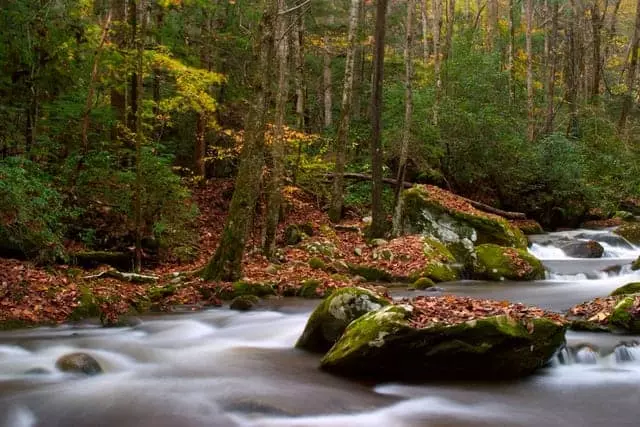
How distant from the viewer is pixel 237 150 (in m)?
16.9

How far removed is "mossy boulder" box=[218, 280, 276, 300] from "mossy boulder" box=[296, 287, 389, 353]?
336cm

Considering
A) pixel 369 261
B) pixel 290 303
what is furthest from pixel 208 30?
pixel 290 303

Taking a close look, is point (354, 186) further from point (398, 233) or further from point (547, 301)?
point (547, 301)

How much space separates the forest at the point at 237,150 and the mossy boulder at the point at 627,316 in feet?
17.9

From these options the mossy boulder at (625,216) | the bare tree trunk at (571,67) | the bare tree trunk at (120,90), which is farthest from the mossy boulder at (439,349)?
the bare tree trunk at (571,67)

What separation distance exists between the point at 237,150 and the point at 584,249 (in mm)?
10607

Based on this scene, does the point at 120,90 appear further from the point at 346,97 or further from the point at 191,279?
the point at 191,279

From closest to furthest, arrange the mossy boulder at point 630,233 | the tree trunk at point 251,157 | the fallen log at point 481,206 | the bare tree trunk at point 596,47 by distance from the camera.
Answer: the tree trunk at point 251,157
the mossy boulder at point 630,233
the fallen log at point 481,206
the bare tree trunk at point 596,47

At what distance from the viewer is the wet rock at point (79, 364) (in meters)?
6.82

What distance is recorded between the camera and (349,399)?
6016mm

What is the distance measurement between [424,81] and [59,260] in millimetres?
19764

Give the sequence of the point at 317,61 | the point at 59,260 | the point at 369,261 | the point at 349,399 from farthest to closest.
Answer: the point at 317,61
the point at 369,261
the point at 59,260
the point at 349,399

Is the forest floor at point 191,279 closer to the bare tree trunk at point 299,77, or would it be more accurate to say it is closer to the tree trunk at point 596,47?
the bare tree trunk at point 299,77

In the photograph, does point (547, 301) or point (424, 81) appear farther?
point (424, 81)
